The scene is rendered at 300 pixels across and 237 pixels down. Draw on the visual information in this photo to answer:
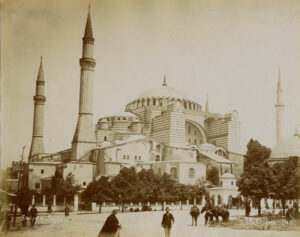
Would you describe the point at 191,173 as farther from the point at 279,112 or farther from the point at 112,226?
the point at 112,226

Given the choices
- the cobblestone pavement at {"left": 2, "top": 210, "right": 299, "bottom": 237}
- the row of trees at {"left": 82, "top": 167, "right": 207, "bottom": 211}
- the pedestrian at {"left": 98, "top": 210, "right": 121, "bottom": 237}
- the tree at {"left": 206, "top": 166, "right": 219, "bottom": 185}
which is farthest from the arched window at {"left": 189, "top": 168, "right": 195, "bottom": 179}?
the pedestrian at {"left": 98, "top": 210, "right": 121, "bottom": 237}

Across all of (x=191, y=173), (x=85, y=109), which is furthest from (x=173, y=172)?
(x=85, y=109)

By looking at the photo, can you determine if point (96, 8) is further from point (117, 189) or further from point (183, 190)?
point (183, 190)

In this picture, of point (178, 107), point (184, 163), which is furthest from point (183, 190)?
point (178, 107)

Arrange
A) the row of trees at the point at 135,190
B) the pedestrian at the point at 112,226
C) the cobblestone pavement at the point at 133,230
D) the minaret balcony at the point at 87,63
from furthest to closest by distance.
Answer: the minaret balcony at the point at 87,63 → the row of trees at the point at 135,190 → the cobblestone pavement at the point at 133,230 → the pedestrian at the point at 112,226

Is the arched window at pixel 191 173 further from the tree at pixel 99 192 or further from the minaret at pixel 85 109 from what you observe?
→ the tree at pixel 99 192

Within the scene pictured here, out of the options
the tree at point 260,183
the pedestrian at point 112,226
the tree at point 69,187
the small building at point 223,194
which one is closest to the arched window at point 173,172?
the small building at point 223,194
